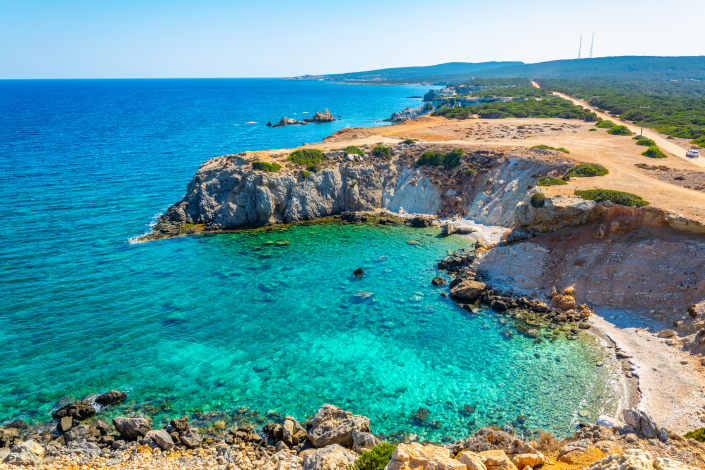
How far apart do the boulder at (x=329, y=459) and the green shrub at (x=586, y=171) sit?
4126 centimetres

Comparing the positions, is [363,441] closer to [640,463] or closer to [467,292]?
[640,463]

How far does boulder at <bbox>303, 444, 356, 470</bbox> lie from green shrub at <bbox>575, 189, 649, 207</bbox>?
33835mm

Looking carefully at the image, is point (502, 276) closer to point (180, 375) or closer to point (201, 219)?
point (180, 375)

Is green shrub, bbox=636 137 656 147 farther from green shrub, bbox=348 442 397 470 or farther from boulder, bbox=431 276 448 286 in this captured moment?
green shrub, bbox=348 442 397 470

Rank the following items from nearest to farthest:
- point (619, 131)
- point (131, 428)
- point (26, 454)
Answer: point (26, 454)
point (131, 428)
point (619, 131)

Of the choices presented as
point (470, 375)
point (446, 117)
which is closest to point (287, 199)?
point (470, 375)

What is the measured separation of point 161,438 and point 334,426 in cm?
951

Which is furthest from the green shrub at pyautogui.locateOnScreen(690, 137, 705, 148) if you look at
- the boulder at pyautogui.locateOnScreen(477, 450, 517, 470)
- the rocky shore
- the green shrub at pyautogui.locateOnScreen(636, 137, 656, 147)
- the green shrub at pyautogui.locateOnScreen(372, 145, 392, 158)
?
the boulder at pyautogui.locateOnScreen(477, 450, 517, 470)

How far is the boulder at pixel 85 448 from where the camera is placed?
2148 centimetres

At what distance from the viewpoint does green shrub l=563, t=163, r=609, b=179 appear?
4672 centimetres

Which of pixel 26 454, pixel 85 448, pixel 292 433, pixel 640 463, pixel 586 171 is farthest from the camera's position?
pixel 586 171

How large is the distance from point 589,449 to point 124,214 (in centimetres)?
A: 5836

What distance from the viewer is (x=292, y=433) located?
23141 mm

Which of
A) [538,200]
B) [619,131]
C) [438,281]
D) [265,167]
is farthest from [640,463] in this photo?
[619,131]
